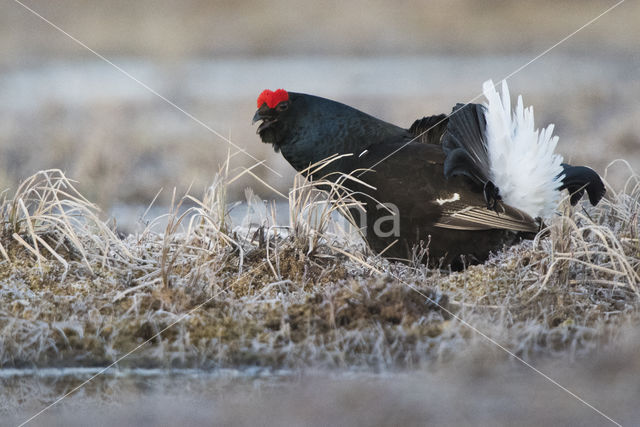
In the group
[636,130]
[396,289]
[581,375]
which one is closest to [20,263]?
[396,289]

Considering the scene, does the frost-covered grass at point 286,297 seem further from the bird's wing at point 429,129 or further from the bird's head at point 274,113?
the bird's wing at point 429,129

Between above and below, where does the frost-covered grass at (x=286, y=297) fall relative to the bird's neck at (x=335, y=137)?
below

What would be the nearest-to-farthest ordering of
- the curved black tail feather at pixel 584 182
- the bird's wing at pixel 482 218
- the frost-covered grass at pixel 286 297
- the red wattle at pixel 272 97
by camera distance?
1. the frost-covered grass at pixel 286 297
2. the bird's wing at pixel 482 218
3. the curved black tail feather at pixel 584 182
4. the red wattle at pixel 272 97

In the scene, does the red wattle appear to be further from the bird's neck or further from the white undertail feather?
the white undertail feather

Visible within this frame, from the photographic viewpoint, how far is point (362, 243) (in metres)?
3.51

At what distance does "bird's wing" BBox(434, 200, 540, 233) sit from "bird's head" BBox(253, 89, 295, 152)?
830 mm

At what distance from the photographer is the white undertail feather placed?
10.1ft

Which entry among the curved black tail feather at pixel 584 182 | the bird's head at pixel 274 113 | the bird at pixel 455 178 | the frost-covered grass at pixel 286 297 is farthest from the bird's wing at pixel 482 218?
the bird's head at pixel 274 113

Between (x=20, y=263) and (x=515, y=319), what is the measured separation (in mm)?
1857

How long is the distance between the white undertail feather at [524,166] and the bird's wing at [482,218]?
7cm

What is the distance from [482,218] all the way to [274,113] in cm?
103

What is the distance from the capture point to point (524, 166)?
10.1ft

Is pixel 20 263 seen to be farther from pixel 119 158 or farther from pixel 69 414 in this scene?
pixel 119 158

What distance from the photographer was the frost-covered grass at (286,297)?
2344 mm
